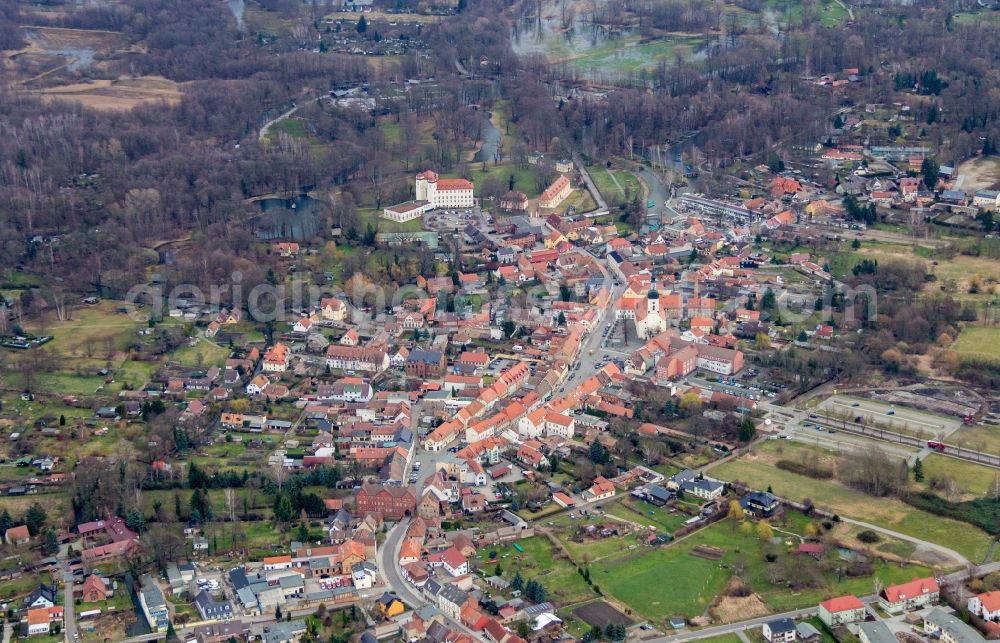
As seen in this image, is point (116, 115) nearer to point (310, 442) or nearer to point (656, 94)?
point (656, 94)

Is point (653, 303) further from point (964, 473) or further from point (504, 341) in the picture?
point (964, 473)

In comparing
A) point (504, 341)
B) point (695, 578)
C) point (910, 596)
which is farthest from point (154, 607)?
point (504, 341)

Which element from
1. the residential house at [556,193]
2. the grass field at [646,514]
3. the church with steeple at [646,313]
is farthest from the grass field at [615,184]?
the grass field at [646,514]

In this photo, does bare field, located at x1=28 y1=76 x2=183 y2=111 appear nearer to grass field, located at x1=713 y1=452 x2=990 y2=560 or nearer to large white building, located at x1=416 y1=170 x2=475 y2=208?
large white building, located at x1=416 y1=170 x2=475 y2=208

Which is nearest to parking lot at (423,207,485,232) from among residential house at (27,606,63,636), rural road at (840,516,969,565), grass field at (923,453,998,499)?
grass field at (923,453,998,499)

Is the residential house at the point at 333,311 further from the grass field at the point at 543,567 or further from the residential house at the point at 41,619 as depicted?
the residential house at the point at 41,619
